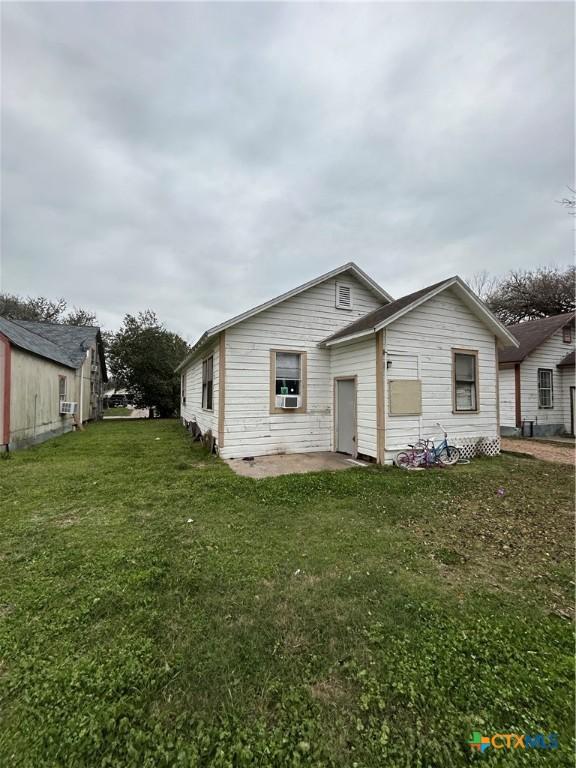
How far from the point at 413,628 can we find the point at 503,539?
2.40 meters

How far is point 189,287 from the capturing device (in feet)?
69.0

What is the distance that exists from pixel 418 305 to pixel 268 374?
4317 mm

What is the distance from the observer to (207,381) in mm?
10422

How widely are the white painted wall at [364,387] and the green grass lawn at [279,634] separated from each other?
319 centimetres

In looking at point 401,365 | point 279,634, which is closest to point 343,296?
point 401,365

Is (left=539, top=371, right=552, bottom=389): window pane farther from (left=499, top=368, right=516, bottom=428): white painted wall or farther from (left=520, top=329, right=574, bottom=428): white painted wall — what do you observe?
(left=499, top=368, right=516, bottom=428): white painted wall

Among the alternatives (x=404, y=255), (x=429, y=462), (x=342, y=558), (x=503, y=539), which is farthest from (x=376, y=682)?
(x=404, y=255)

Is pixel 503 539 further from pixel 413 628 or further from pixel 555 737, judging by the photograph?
pixel 555 737

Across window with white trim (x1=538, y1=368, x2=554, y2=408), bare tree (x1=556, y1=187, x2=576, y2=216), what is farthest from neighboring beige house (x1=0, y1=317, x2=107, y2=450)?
window with white trim (x1=538, y1=368, x2=554, y2=408)

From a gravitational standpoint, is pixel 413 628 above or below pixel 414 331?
below

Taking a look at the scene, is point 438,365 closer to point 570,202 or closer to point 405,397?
point 405,397

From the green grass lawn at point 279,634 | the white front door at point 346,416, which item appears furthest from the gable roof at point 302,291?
the green grass lawn at point 279,634

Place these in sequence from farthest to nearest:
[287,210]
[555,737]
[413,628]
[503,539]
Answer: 1. [287,210]
2. [503,539]
3. [413,628]
4. [555,737]

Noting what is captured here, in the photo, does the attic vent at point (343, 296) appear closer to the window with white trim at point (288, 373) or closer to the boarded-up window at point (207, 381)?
the window with white trim at point (288, 373)
